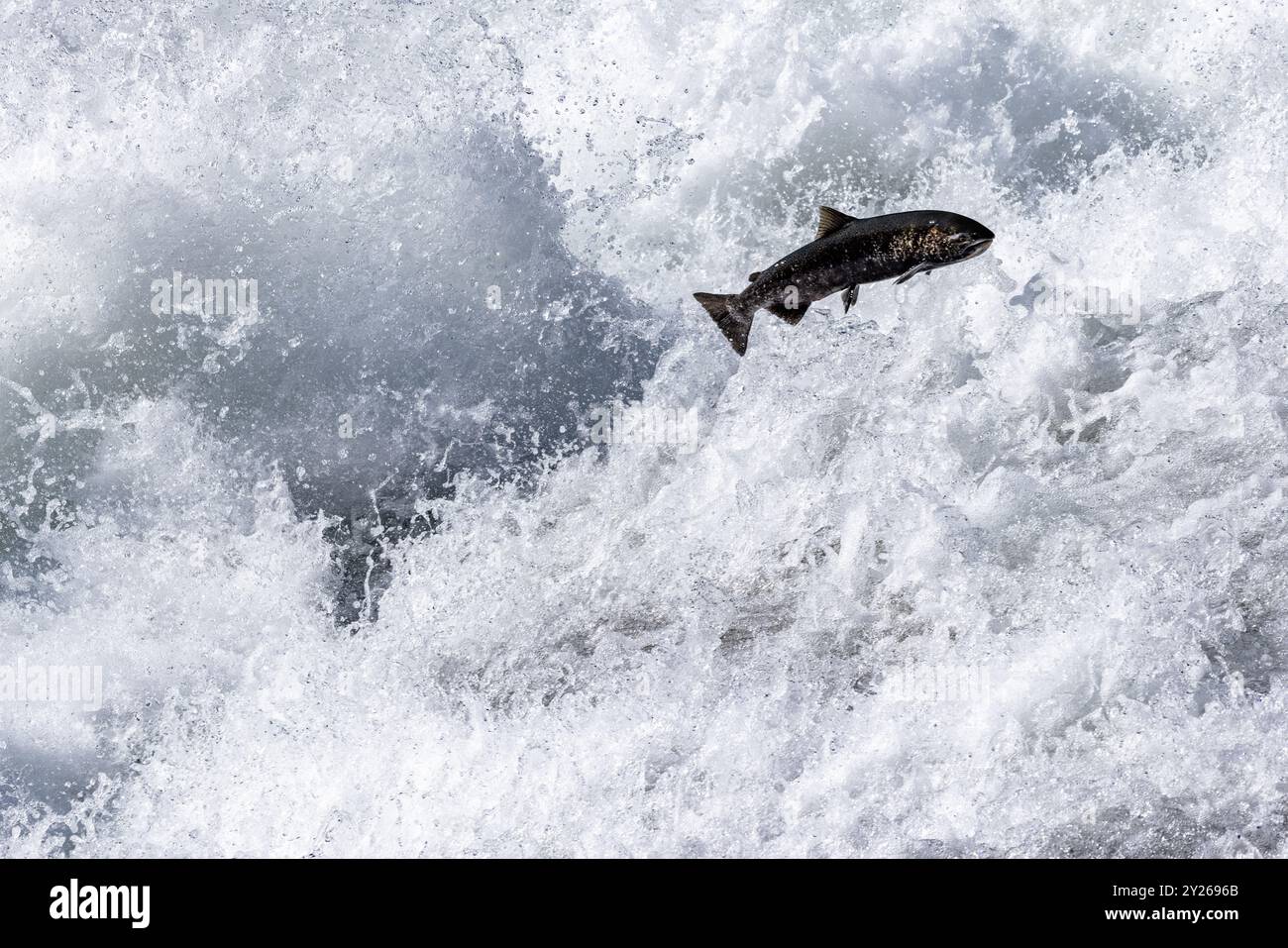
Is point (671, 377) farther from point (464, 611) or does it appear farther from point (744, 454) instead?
point (464, 611)

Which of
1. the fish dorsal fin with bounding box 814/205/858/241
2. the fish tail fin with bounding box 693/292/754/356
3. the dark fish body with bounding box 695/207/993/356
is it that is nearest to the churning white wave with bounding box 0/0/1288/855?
the fish tail fin with bounding box 693/292/754/356

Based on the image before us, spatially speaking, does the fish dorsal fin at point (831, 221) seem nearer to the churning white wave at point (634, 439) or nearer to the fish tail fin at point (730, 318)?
the fish tail fin at point (730, 318)

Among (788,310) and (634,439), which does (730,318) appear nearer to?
(788,310)

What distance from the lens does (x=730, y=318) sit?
11.1 feet

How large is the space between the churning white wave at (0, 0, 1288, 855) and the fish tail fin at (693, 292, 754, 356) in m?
0.62

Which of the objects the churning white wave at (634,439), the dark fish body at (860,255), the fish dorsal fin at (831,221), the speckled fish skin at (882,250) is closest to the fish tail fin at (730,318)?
the dark fish body at (860,255)

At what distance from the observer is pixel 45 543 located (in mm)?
4477

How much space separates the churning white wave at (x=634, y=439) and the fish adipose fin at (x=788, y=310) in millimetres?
666

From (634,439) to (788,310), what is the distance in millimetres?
1150

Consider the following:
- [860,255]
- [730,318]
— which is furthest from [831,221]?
[730,318]

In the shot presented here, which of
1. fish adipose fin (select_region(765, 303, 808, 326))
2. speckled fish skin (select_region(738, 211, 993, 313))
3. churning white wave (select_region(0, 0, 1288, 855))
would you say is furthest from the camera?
churning white wave (select_region(0, 0, 1288, 855))

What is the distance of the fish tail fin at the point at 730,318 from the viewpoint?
3.37 meters

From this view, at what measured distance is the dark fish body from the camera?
2947mm

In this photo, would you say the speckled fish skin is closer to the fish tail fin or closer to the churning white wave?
the fish tail fin
